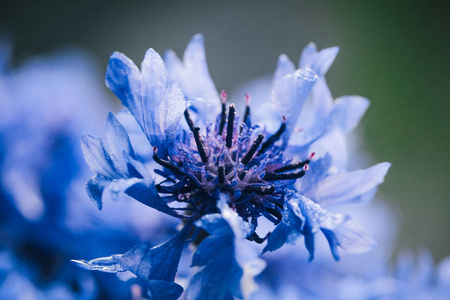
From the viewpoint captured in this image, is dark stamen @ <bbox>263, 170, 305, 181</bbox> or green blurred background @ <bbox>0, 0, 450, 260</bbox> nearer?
dark stamen @ <bbox>263, 170, 305, 181</bbox>

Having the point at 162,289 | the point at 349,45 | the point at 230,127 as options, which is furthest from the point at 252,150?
the point at 349,45

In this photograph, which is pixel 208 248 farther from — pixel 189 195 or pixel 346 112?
pixel 346 112

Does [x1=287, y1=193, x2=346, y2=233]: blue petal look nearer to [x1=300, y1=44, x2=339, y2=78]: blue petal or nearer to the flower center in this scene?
the flower center

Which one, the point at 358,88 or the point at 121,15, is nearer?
the point at 358,88

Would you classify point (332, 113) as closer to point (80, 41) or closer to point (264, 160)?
point (264, 160)

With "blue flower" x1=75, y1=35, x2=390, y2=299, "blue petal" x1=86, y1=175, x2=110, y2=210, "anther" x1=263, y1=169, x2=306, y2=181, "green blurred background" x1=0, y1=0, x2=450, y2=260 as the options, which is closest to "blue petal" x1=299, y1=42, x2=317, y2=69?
"blue flower" x1=75, y1=35, x2=390, y2=299

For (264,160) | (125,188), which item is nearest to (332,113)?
(264,160)

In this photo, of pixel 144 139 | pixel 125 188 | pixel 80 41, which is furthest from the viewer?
pixel 80 41
